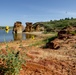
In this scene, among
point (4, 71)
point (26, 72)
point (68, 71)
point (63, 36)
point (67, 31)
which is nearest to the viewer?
point (4, 71)

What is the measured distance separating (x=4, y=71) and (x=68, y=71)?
209 centimetres

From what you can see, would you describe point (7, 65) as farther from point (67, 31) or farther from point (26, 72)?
point (67, 31)

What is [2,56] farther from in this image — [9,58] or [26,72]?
[26,72]

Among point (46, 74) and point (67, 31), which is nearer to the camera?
point (46, 74)

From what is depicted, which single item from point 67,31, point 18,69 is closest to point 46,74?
point 18,69

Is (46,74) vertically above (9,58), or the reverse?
(9,58)

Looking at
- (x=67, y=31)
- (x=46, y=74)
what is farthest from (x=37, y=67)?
(x=67, y=31)

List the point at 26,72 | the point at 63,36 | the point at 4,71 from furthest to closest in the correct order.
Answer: the point at 63,36 < the point at 26,72 < the point at 4,71

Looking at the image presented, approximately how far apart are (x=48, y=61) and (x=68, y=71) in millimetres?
824

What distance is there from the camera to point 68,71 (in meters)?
7.23

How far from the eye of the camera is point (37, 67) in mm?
7031

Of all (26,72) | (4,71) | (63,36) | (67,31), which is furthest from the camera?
(67,31)

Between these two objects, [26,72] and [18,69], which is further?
[26,72]

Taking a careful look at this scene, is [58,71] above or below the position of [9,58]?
below
